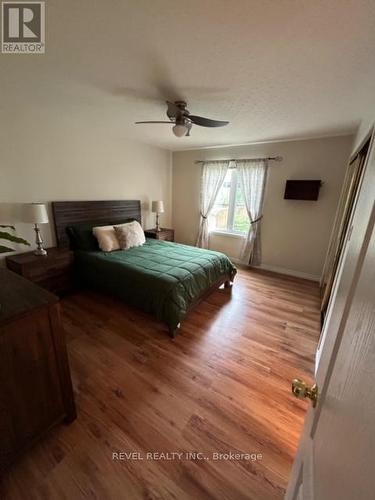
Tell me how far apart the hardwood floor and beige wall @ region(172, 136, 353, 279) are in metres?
1.37

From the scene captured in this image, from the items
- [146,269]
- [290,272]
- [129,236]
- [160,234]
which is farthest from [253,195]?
[146,269]

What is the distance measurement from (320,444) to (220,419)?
1096mm

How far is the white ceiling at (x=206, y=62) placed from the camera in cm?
109

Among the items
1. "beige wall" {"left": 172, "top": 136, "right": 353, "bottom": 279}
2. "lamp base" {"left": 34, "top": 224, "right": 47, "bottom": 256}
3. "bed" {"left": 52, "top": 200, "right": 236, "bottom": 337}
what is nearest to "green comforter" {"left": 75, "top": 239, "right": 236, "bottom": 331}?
"bed" {"left": 52, "top": 200, "right": 236, "bottom": 337}

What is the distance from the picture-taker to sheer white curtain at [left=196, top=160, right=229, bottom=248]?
162 inches

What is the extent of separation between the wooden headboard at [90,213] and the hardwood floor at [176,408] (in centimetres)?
120

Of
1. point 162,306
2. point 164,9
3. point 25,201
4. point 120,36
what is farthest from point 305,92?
point 25,201

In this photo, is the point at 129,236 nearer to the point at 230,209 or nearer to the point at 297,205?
the point at 230,209

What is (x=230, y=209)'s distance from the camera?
4.26 meters

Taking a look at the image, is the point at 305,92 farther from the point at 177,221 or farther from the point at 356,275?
the point at 177,221

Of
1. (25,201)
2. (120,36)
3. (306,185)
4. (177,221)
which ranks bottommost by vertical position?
(177,221)

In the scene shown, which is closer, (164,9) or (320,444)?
(320,444)

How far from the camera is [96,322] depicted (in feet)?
7.50

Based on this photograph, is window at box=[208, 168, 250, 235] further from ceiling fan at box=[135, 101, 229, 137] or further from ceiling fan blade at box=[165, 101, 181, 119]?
ceiling fan blade at box=[165, 101, 181, 119]
